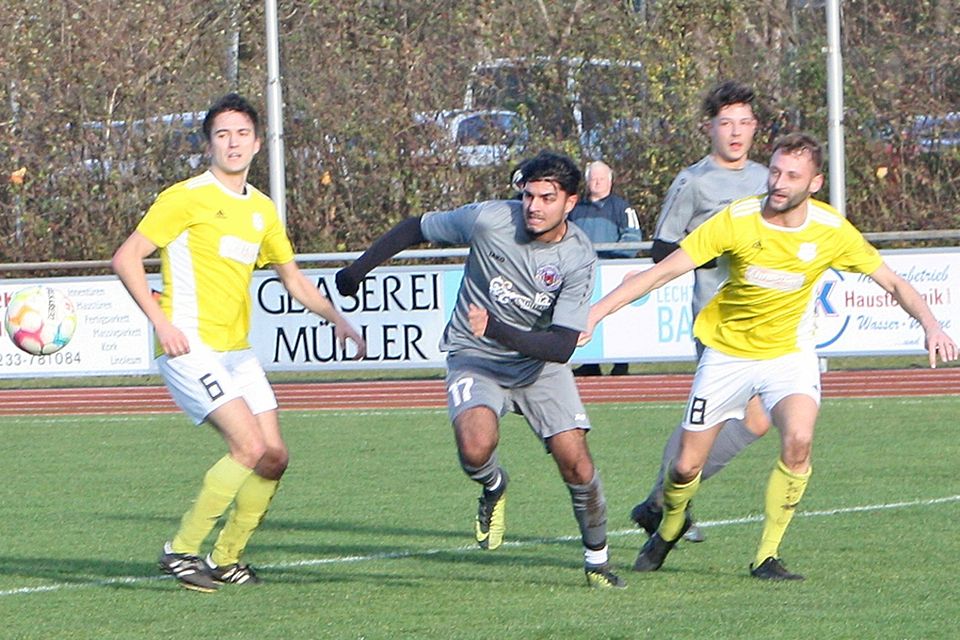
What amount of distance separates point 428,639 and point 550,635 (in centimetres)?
41

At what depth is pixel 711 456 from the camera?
26.2 feet

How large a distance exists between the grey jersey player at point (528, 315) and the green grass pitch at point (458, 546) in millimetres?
493

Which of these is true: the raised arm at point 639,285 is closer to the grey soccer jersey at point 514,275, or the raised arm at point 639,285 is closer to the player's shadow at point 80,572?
the grey soccer jersey at point 514,275

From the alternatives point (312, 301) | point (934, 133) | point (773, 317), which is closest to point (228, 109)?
point (312, 301)

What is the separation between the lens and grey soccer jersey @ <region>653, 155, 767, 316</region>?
26.5 feet

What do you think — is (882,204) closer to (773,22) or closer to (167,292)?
(773,22)

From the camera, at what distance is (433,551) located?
816 centimetres

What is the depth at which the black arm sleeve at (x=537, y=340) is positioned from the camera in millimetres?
6824

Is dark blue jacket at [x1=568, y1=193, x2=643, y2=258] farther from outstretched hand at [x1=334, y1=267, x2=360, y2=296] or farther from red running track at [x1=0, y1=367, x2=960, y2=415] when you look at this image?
outstretched hand at [x1=334, y1=267, x2=360, y2=296]

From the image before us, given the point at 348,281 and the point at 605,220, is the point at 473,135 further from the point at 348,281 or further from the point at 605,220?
the point at 348,281

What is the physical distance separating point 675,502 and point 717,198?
1.53 meters

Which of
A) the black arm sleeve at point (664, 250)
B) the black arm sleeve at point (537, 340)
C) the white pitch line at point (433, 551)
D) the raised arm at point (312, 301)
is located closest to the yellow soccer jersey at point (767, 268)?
the black arm sleeve at point (537, 340)

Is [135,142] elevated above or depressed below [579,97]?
below

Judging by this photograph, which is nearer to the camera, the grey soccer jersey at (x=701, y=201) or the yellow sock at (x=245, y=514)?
the yellow sock at (x=245, y=514)
